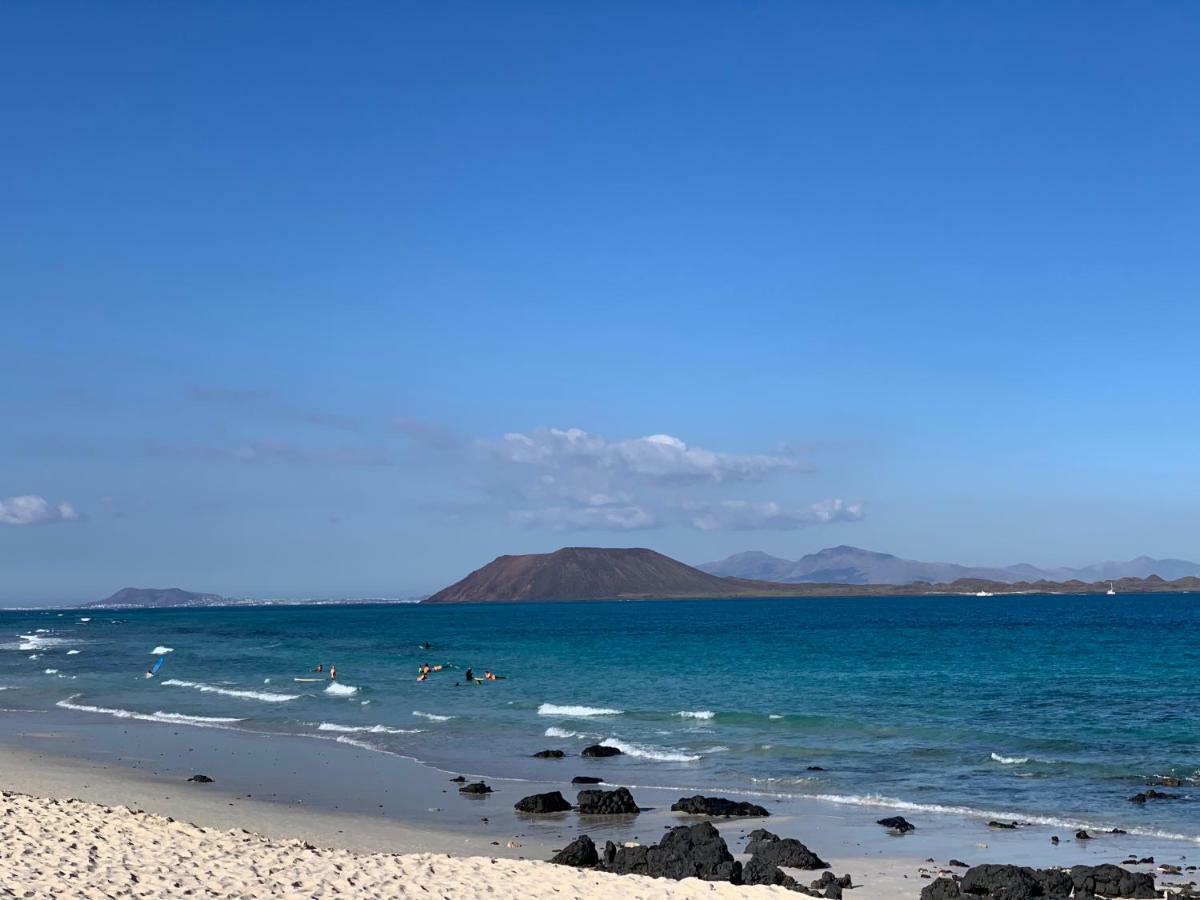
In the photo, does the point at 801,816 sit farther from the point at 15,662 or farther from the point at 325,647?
the point at 325,647

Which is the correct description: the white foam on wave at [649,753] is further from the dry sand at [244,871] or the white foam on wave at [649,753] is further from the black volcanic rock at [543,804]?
the dry sand at [244,871]

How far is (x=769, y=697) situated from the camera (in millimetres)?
45188

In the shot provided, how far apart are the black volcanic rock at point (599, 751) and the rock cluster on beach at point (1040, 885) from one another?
49.3ft

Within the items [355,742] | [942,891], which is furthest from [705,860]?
[355,742]

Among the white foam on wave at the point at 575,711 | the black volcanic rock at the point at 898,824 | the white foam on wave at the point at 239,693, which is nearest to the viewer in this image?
the black volcanic rock at the point at 898,824

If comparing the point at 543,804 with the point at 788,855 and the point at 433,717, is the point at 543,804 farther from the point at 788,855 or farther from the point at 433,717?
the point at 433,717

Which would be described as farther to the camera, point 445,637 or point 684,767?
point 445,637

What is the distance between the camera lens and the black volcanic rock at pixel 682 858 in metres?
16.0

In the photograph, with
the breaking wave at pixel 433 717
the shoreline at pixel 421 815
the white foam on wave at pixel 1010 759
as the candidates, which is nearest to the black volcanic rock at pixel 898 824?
the shoreline at pixel 421 815

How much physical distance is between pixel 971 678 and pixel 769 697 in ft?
42.6

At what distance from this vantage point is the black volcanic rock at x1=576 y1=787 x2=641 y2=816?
70.5ft

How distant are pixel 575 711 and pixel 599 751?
1044 centimetres

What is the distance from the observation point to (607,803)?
70.9 ft

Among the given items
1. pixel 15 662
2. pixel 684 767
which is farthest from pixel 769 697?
pixel 15 662
